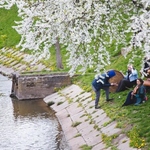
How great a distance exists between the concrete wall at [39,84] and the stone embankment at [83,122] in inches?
25.9

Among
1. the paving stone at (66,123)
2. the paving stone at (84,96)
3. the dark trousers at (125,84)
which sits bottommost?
the paving stone at (66,123)

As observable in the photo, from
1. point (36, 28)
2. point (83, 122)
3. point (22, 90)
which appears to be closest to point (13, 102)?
point (22, 90)

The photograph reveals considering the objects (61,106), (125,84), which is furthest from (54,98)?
(125,84)

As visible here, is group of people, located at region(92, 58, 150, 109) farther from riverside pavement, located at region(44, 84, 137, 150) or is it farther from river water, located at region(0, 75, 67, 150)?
river water, located at region(0, 75, 67, 150)

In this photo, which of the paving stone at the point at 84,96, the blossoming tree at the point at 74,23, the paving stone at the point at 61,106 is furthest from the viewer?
the paving stone at the point at 61,106

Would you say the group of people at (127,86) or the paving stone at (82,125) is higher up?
the group of people at (127,86)

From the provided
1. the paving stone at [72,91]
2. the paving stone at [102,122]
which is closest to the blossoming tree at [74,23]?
the paving stone at [102,122]

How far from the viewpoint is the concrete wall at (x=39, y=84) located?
86.7 ft

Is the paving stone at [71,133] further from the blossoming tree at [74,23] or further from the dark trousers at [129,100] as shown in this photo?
the blossoming tree at [74,23]

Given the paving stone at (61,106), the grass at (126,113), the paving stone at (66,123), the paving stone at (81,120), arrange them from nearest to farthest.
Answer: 1. the grass at (126,113)
2. the paving stone at (81,120)
3. the paving stone at (66,123)
4. the paving stone at (61,106)

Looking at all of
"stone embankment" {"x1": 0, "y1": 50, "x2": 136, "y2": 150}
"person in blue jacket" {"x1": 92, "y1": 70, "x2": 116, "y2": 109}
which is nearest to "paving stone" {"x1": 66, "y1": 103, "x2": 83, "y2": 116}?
"stone embankment" {"x1": 0, "y1": 50, "x2": 136, "y2": 150}

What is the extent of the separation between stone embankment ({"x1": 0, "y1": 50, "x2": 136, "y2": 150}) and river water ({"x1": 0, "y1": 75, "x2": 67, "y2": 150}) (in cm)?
45

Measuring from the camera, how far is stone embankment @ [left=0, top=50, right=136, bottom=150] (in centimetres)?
1512

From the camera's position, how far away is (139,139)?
540 inches
